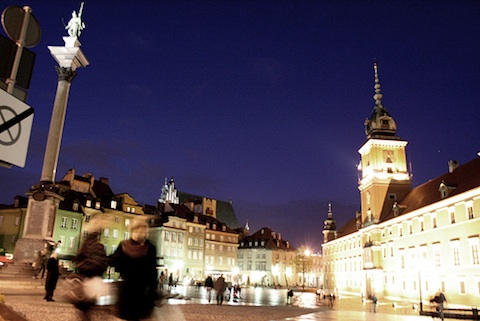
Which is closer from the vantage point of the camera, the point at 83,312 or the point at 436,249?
the point at 83,312

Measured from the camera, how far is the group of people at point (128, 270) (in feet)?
16.3

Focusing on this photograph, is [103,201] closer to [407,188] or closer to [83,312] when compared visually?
[407,188]

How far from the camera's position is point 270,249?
4055 inches

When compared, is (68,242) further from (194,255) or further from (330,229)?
(330,229)

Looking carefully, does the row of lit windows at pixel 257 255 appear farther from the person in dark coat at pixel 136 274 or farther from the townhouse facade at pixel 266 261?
the person in dark coat at pixel 136 274

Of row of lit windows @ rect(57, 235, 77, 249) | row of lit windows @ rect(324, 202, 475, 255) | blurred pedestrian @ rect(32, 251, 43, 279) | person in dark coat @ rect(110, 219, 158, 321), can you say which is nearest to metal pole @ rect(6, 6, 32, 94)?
person in dark coat @ rect(110, 219, 158, 321)

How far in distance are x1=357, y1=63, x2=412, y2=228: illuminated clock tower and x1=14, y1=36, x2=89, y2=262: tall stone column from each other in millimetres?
47571

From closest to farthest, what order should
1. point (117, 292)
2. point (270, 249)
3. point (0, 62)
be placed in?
1. point (0, 62)
2. point (117, 292)
3. point (270, 249)

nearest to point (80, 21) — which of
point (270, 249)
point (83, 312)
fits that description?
point (83, 312)

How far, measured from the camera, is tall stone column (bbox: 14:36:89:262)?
23516 mm

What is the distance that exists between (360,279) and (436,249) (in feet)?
84.8

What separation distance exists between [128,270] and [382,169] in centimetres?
6314

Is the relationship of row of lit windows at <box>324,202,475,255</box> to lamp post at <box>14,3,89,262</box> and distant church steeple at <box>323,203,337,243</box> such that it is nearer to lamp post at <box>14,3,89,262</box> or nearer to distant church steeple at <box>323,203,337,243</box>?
distant church steeple at <box>323,203,337,243</box>

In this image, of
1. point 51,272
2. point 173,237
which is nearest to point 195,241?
point 173,237
